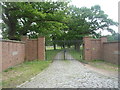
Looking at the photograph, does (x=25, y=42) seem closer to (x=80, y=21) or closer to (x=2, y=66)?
(x=2, y=66)

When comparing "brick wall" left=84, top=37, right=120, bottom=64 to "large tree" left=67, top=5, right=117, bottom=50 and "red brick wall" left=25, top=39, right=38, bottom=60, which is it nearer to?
"red brick wall" left=25, top=39, right=38, bottom=60

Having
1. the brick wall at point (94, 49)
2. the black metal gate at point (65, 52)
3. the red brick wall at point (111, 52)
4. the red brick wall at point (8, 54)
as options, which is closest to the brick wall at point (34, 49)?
the black metal gate at point (65, 52)

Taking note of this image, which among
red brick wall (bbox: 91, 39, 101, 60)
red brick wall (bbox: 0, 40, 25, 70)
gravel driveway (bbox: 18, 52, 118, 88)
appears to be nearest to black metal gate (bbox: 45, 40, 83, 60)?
red brick wall (bbox: 91, 39, 101, 60)

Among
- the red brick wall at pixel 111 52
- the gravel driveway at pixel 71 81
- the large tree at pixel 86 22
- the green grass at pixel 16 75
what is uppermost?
the large tree at pixel 86 22

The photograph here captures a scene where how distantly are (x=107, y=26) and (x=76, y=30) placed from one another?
639 centimetres

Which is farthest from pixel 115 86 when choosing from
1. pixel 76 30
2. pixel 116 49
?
pixel 76 30

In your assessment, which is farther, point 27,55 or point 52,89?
point 27,55

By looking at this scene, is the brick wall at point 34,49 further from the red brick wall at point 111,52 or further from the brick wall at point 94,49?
the red brick wall at point 111,52

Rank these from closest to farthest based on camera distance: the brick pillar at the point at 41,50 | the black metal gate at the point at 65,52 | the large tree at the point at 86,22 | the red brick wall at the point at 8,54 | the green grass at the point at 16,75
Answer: the green grass at the point at 16,75 < the red brick wall at the point at 8,54 < the brick pillar at the point at 41,50 < the black metal gate at the point at 65,52 < the large tree at the point at 86,22

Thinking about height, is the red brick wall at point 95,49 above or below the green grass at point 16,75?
above

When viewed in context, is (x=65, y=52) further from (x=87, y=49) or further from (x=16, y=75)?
(x=16, y=75)

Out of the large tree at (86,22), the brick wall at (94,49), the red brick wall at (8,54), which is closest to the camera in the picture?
the red brick wall at (8,54)

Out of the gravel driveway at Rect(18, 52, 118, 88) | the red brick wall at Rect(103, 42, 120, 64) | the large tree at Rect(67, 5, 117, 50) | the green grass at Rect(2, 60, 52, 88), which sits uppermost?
the large tree at Rect(67, 5, 117, 50)

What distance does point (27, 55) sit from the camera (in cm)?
1064
